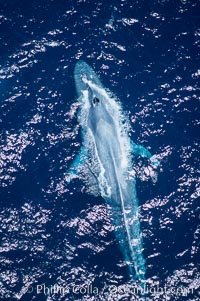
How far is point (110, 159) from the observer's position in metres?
18.7

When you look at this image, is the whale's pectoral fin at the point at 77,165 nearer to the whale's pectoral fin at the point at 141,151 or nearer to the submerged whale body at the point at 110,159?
the submerged whale body at the point at 110,159

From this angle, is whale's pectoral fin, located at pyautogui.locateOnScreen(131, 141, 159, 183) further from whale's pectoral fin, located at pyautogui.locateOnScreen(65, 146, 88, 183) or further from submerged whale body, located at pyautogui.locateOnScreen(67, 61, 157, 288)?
whale's pectoral fin, located at pyautogui.locateOnScreen(65, 146, 88, 183)

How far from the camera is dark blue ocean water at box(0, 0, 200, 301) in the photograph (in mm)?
16953

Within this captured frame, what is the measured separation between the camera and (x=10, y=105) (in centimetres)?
2019

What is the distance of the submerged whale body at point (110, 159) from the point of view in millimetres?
17344

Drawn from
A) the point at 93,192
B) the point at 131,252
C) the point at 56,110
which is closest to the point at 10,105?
the point at 56,110

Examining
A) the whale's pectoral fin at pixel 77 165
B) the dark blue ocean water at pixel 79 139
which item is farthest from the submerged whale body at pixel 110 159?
the dark blue ocean water at pixel 79 139

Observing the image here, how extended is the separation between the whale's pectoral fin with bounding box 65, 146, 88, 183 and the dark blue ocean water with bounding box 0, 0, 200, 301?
0.33m

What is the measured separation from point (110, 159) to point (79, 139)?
7.86 feet

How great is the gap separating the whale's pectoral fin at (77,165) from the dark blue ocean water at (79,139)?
334mm

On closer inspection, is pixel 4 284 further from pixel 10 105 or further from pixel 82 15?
pixel 82 15

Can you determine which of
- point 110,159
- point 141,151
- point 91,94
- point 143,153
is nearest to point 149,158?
point 143,153

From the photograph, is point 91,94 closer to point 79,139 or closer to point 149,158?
point 79,139

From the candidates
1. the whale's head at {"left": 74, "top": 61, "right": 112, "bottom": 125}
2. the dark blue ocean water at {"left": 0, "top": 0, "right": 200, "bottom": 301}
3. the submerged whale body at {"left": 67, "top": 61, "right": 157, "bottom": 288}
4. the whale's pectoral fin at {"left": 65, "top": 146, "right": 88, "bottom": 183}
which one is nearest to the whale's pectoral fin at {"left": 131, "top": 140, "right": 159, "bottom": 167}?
the submerged whale body at {"left": 67, "top": 61, "right": 157, "bottom": 288}
